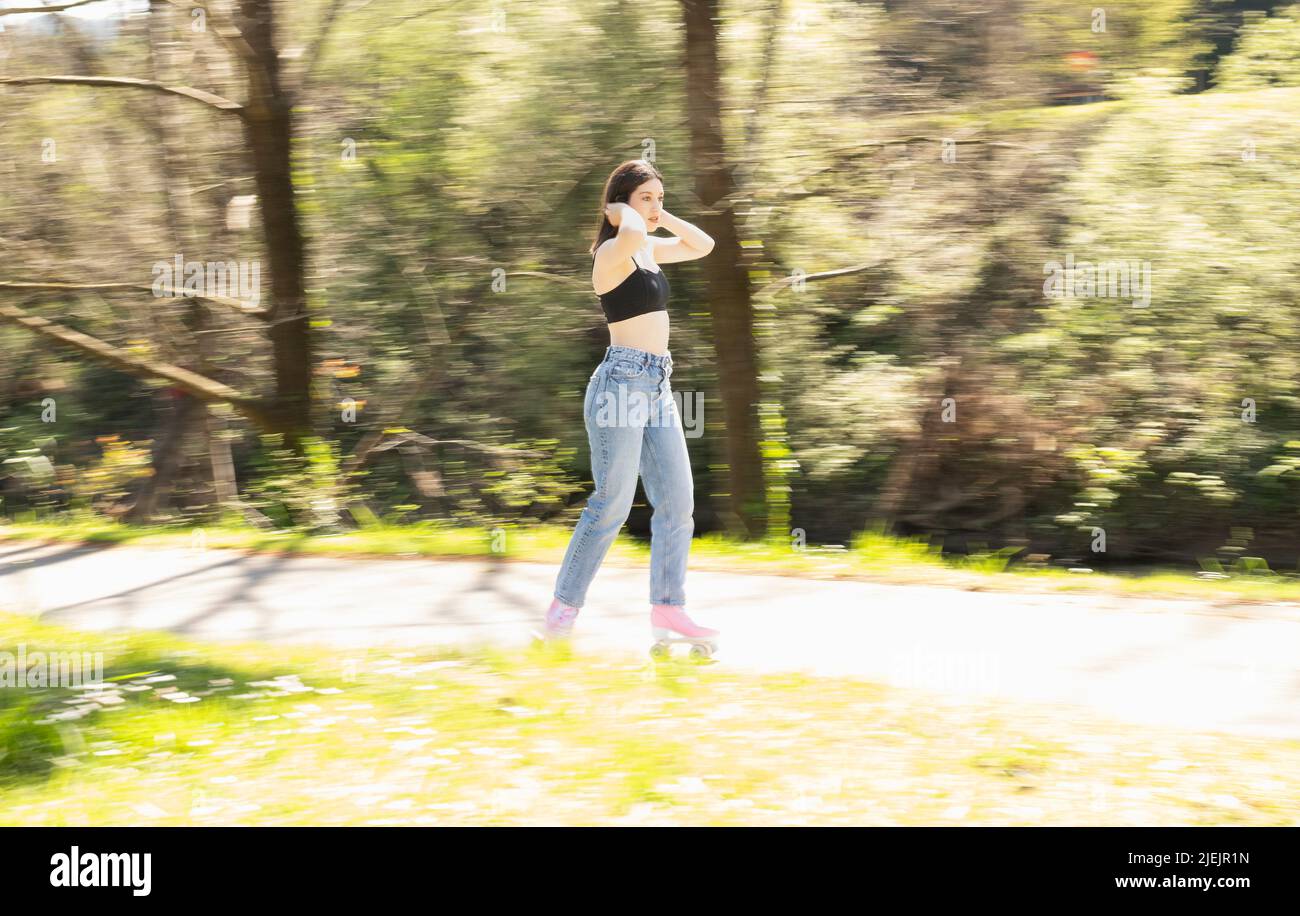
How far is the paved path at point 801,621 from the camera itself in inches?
189

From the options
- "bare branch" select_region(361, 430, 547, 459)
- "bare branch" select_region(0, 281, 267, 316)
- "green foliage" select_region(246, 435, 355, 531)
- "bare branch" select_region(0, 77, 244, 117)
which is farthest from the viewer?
"bare branch" select_region(361, 430, 547, 459)

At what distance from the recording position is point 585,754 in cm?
419

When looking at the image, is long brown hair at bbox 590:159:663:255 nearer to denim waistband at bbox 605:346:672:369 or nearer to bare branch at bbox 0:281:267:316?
denim waistband at bbox 605:346:672:369

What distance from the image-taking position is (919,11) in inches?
406

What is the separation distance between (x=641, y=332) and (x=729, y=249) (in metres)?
4.31

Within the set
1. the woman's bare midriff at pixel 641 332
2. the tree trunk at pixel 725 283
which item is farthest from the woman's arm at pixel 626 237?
the tree trunk at pixel 725 283

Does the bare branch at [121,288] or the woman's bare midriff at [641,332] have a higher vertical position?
the bare branch at [121,288]

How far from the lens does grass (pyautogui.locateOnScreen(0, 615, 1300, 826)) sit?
12.3ft

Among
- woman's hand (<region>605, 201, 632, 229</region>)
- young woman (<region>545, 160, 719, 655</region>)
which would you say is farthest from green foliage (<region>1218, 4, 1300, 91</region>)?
woman's hand (<region>605, 201, 632, 229</region>)

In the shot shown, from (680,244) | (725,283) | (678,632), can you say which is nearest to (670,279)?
(725,283)

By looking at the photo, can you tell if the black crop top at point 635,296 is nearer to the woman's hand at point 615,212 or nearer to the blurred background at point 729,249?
the woman's hand at point 615,212

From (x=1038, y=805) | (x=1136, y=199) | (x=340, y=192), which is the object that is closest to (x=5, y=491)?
(x=340, y=192)

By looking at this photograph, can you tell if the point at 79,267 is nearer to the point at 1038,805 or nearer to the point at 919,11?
the point at 919,11

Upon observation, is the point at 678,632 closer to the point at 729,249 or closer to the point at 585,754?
the point at 585,754
